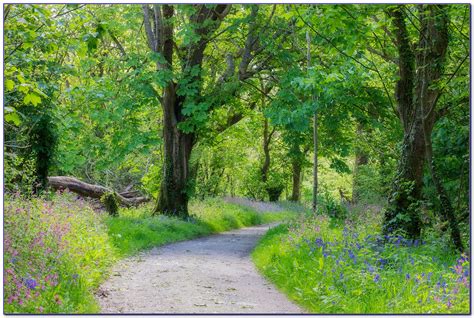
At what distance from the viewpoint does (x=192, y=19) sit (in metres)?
16.0

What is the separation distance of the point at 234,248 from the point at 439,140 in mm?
5433

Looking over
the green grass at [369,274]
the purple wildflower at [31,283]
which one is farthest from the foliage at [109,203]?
the purple wildflower at [31,283]

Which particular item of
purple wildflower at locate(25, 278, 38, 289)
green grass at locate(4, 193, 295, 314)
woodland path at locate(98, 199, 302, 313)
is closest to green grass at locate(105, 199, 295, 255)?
green grass at locate(4, 193, 295, 314)

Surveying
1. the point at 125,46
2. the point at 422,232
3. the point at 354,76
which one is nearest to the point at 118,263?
the point at 422,232

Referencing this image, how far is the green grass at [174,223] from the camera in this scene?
1220cm

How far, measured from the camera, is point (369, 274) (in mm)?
6359

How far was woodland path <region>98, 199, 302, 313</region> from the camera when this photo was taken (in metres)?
6.50

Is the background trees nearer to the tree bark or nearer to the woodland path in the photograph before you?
the woodland path

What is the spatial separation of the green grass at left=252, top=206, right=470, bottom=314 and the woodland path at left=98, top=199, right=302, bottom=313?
328mm

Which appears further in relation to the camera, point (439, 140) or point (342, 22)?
point (439, 140)

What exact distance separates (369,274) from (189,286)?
107 inches

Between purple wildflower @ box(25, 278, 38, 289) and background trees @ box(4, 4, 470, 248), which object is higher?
background trees @ box(4, 4, 470, 248)

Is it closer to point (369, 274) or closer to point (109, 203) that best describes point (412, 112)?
point (369, 274)

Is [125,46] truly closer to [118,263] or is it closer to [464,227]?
[118,263]
